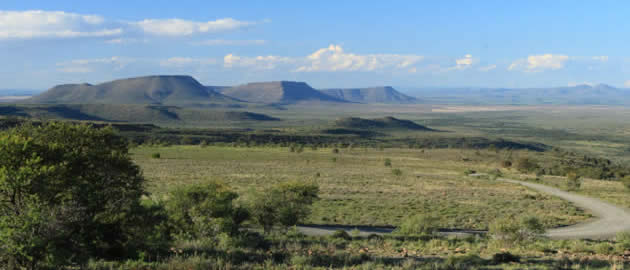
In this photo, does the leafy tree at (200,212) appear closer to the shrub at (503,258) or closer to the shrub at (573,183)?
the shrub at (503,258)

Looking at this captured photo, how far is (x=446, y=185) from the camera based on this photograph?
49125 mm

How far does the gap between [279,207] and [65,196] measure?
34.9 feet

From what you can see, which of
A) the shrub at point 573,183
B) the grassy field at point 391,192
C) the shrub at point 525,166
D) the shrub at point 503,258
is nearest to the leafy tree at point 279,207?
the grassy field at point 391,192

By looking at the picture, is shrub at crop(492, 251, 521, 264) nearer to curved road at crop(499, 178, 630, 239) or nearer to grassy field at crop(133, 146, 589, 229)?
curved road at crop(499, 178, 630, 239)

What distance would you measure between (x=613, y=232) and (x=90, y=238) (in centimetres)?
2662

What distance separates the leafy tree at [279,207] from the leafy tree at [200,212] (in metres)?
2.69

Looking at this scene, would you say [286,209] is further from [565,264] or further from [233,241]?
[565,264]

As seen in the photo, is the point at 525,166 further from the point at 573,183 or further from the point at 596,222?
the point at 596,222

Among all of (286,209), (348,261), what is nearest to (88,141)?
(348,261)

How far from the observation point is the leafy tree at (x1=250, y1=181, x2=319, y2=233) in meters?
20.3

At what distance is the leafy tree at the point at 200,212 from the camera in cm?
1669

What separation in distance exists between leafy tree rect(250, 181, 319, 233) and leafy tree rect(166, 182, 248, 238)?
269 cm

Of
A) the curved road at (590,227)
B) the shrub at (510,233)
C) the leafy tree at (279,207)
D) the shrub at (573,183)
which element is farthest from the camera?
the shrub at (573,183)

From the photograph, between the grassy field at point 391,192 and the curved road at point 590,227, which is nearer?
the curved road at point 590,227
